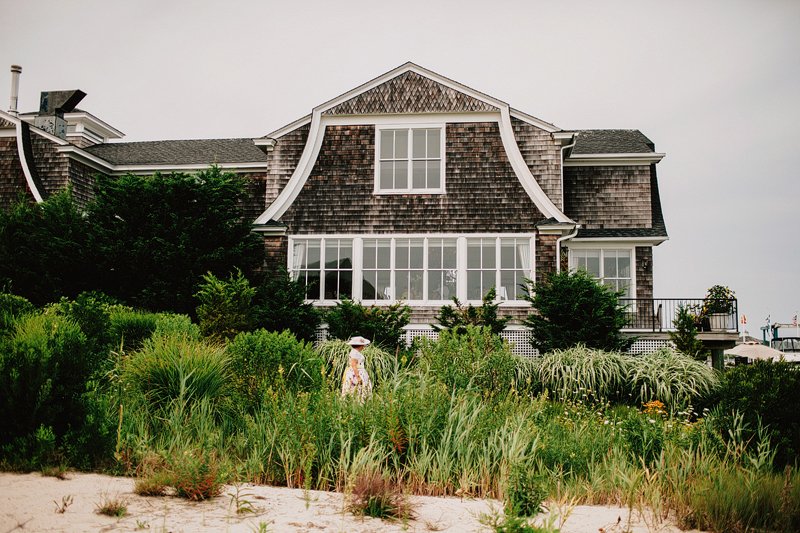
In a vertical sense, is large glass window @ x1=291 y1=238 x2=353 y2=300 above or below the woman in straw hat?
above

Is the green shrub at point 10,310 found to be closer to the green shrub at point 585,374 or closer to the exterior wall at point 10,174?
the green shrub at point 585,374

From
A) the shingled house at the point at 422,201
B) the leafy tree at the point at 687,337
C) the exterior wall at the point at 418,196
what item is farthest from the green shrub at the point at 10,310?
the leafy tree at the point at 687,337

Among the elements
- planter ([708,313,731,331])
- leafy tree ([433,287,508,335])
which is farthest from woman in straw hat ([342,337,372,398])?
planter ([708,313,731,331])

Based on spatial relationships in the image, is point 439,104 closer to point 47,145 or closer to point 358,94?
point 358,94

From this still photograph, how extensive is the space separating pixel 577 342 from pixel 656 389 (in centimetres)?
246

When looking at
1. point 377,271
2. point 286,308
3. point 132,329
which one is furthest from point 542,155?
point 132,329

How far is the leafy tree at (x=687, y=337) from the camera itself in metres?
17.1

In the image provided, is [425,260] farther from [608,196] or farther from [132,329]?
[132,329]

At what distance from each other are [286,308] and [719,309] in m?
11.7

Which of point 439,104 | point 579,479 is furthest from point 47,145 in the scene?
point 579,479

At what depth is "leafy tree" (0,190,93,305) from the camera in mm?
16797

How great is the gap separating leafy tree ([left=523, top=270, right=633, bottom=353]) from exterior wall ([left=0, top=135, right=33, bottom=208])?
15060 mm

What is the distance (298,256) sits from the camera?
19.5 metres

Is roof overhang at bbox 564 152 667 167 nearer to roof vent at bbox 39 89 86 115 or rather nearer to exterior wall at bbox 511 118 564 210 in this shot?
exterior wall at bbox 511 118 564 210
